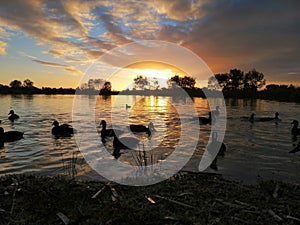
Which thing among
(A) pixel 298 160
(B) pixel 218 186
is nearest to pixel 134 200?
(B) pixel 218 186

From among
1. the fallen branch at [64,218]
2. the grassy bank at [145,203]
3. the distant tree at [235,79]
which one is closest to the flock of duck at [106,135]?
the grassy bank at [145,203]

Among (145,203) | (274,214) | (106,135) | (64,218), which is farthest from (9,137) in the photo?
(274,214)

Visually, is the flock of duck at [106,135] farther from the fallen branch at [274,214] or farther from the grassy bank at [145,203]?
the fallen branch at [274,214]

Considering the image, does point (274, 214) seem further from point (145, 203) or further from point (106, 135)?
point (106, 135)

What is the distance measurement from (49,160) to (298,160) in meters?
9.26

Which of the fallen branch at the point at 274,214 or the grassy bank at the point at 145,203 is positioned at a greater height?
the fallen branch at the point at 274,214

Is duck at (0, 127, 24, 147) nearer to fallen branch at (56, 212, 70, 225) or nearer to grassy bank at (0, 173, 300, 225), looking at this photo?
grassy bank at (0, 173, 300, 225)

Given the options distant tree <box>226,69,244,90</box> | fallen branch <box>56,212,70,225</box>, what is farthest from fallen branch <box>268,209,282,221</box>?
distant tree <box>226,69,244,90</box>

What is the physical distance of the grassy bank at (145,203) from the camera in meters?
4.04

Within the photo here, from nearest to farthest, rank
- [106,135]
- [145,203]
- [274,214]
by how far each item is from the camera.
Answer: [274,214]
[145,203]
[106,135]

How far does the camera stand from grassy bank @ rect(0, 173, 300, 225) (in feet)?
13.3

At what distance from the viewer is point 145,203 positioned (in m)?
4.65

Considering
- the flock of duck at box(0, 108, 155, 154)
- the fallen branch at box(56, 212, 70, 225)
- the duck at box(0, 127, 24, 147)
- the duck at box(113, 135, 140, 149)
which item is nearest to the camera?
the fallen branch at box(56, 212, 70, 225)

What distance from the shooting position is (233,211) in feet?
14.3
